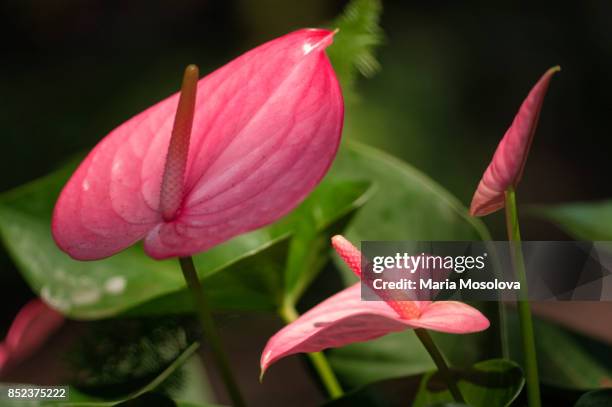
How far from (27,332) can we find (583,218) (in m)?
0.30

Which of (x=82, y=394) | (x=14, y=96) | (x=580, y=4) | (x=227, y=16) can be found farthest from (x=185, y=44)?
(x=82, y=394)

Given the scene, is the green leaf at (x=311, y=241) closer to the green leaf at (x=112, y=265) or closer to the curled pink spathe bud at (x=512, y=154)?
the green leaf at (x=112, y=265)

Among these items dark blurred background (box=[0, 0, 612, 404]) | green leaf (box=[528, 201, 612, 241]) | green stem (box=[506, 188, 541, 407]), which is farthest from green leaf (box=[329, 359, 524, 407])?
dark blurred background (box=[0, 0, 612, 404])

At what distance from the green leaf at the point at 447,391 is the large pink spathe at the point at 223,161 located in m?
0.08

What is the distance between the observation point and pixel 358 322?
0.24 meters

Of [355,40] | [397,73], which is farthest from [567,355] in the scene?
[397,73]

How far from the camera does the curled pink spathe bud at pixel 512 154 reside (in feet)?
0.71

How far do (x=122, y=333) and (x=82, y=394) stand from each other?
Result: 0.18 feet

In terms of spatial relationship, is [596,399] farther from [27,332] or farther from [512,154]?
[27,332]

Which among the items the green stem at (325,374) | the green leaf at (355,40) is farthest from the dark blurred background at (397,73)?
the green stem at (325,374)

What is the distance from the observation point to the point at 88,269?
16.2 inches

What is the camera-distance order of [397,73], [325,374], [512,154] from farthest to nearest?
[397,73] → [325,374] → [512,154]

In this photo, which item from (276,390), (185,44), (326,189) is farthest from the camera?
(185,44)

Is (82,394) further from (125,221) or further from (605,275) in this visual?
(605,275)
